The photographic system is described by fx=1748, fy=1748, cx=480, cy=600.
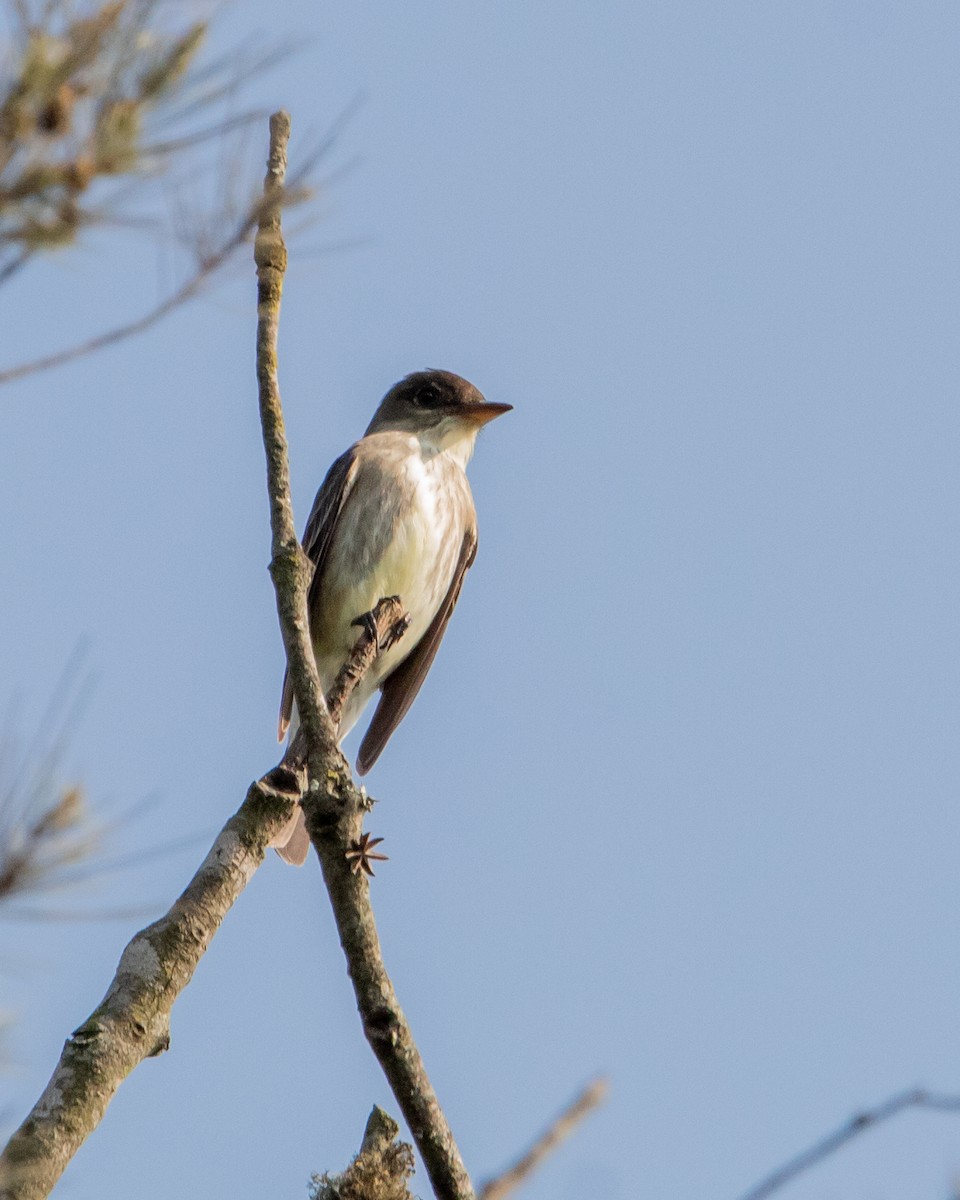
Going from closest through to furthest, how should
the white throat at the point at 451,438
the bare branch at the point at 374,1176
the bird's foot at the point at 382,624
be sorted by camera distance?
the bare branch at the point at 374,1176 → the bird's foot at the point at 382,624 → the white throat at the point at 451,438

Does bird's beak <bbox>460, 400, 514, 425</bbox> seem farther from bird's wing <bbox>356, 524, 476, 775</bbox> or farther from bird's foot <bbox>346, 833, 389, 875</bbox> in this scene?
bird's foot <bbox>346, 833, 389, 875</bbox>

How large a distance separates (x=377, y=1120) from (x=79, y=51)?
2.68 meters

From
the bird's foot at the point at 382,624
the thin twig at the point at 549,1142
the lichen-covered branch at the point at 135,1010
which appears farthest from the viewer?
the bird's foot at the point at 382,624

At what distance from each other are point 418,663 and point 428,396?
1.49 meters

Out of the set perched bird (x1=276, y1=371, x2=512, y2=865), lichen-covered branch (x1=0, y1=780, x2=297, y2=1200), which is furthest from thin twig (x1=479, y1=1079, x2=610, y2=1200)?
perched bird (x1=276, y1=371, x2=512, y2=865)

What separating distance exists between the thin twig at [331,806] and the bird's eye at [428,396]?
13.7ft

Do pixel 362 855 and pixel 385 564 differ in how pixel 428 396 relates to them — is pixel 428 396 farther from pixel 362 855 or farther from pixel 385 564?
pixel 362 855

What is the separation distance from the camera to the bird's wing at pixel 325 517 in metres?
8.09

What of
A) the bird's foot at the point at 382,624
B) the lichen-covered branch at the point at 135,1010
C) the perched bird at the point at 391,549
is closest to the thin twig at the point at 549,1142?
the lichen-covered branch at the point at 135,1010

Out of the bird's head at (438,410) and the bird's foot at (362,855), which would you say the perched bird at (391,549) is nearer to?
the bird's head at (438,410)

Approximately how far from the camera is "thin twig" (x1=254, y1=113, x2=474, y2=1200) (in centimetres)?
432

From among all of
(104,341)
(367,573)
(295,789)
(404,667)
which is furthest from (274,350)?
(404,667)

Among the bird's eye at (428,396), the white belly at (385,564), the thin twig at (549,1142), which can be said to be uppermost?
the bird's eye at (428,396)

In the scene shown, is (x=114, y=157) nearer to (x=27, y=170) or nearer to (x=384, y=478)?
(x=27, y=170)
